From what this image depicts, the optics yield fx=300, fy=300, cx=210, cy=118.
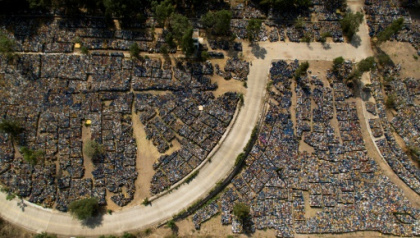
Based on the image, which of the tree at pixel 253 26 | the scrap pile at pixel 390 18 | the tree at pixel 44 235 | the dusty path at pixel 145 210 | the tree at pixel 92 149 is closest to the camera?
the tree at pixel 44 235

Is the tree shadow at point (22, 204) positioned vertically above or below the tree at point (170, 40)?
below


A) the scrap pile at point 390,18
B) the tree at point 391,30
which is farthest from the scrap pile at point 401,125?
the scrap pile at point 390,18

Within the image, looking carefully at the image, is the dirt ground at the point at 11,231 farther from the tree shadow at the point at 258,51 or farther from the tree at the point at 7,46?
the tree shadow at the point at 258,51

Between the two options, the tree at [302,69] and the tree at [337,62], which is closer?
the tree at [302,69]

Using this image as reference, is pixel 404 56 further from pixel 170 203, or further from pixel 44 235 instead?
pixel 44 235

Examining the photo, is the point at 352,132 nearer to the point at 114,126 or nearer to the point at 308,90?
the point at 308,90

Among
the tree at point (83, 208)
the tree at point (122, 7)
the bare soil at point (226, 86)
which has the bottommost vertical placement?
the tree at point (83, 208)

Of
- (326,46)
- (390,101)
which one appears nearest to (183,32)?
(326,46)
